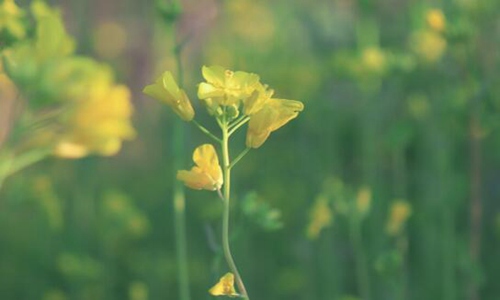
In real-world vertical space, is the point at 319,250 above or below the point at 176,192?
below

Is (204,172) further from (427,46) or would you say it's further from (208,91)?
(427,46)

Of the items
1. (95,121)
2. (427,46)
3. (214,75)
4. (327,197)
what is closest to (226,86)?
(214,75)

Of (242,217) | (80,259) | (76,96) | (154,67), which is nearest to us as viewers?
(242,217)

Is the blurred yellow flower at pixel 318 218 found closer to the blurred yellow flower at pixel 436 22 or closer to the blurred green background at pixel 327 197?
the blurred green background at pixel 327 197

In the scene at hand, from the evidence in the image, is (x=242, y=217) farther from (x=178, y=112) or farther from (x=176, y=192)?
(x=178, y=112)

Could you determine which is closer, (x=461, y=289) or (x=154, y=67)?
(x=461, y=289)

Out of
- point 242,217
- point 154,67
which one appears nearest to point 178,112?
point 242,217

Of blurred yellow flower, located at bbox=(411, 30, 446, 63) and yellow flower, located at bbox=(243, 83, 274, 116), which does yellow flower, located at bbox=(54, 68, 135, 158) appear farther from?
blurred yellow flower, located at bbox=(411, 30, 446, 63)
